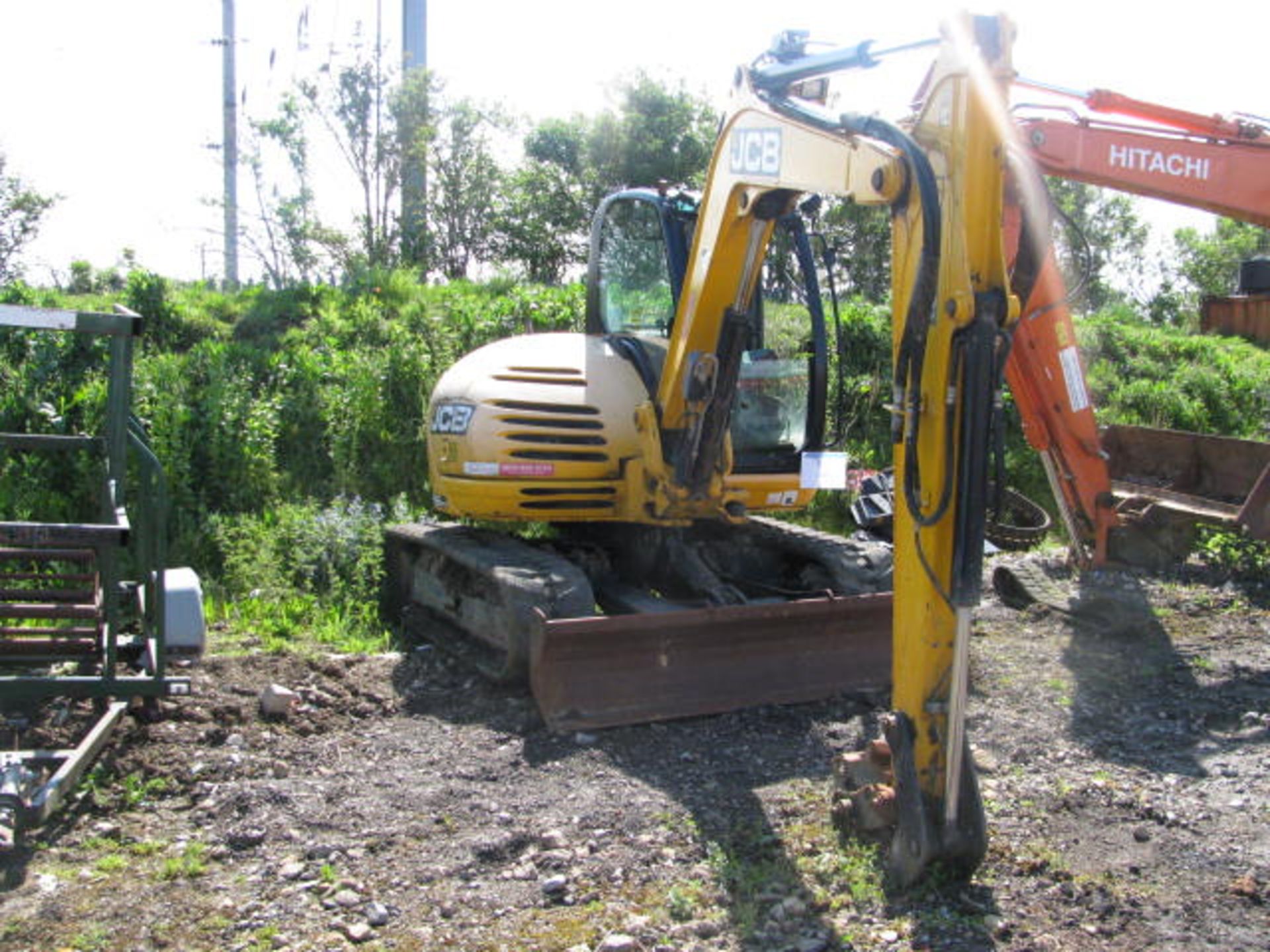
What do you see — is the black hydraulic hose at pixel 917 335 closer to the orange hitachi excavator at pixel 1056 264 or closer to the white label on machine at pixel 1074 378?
the orange hitachi excavator at pixel 1056 264

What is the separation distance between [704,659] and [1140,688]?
90.4 inches

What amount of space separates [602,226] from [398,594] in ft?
8.16

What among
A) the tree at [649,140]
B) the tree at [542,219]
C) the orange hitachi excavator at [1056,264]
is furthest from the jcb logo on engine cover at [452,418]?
the tree at [649,140]

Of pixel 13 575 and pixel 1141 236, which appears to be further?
A: pixel 1141 236

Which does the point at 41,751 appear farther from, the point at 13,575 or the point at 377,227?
the point at 377,227

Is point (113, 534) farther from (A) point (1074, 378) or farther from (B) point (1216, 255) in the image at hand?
(B) point (1216, 255)

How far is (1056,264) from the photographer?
24.0 feet

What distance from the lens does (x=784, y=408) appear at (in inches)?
238

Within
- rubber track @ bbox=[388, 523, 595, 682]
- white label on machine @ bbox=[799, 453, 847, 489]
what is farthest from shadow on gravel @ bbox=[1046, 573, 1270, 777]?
rubber track @ bbox=[388, 523, 595, 682]

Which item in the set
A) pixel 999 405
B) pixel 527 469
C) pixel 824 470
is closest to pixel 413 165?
pixel 527 469

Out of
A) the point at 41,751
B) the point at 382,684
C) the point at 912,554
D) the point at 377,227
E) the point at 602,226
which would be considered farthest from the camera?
the point at 377,227

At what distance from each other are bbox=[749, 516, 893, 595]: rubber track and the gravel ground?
26.1 inches

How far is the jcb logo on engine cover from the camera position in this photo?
19.4 feet

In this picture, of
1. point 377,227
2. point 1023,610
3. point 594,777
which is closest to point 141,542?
point 594,777
